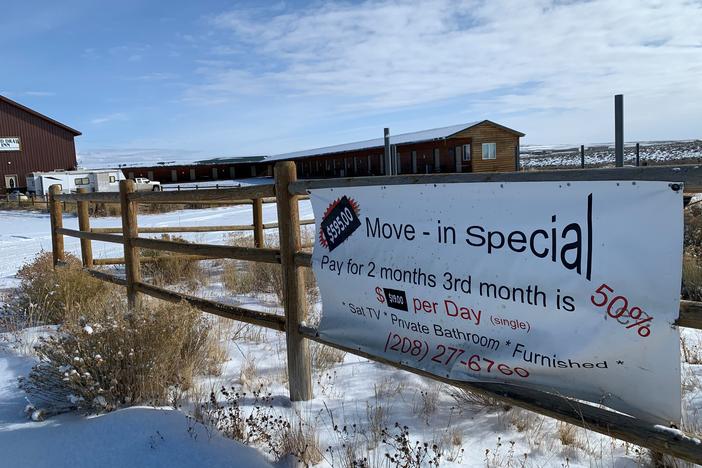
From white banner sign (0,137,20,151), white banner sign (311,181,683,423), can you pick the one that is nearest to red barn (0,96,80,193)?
white banner sign (0,137,20,151)

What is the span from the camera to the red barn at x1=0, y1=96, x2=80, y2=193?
1882 inches

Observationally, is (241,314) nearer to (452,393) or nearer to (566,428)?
(452,393)

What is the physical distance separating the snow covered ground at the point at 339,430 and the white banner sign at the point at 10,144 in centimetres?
5096

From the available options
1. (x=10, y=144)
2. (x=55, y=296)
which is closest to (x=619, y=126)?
(x=55, y=296)

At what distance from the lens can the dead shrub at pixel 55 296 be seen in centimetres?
646

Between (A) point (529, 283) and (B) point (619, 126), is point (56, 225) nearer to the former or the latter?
(B) point (619, 126)

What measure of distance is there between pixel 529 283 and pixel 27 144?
5510cm

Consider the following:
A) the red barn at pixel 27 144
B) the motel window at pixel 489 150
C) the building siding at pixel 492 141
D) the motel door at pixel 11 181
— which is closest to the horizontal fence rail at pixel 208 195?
the building siding at pixel 492 141

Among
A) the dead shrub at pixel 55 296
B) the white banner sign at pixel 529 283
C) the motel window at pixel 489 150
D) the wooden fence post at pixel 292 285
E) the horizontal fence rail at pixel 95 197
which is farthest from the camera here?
the motel window at pixel 489 150

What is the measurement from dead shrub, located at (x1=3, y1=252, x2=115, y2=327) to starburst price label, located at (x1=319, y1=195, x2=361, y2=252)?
11.4 ft

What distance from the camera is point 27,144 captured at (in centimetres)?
4900

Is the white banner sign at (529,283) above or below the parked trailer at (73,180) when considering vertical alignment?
below

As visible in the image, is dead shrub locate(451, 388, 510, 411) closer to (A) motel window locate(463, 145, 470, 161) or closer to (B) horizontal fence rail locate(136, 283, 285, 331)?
(B) horizontal fence rail locate(136, 283, 285, 331)

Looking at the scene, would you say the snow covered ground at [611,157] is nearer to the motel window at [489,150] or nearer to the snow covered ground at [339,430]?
the motel window at [489,150]
